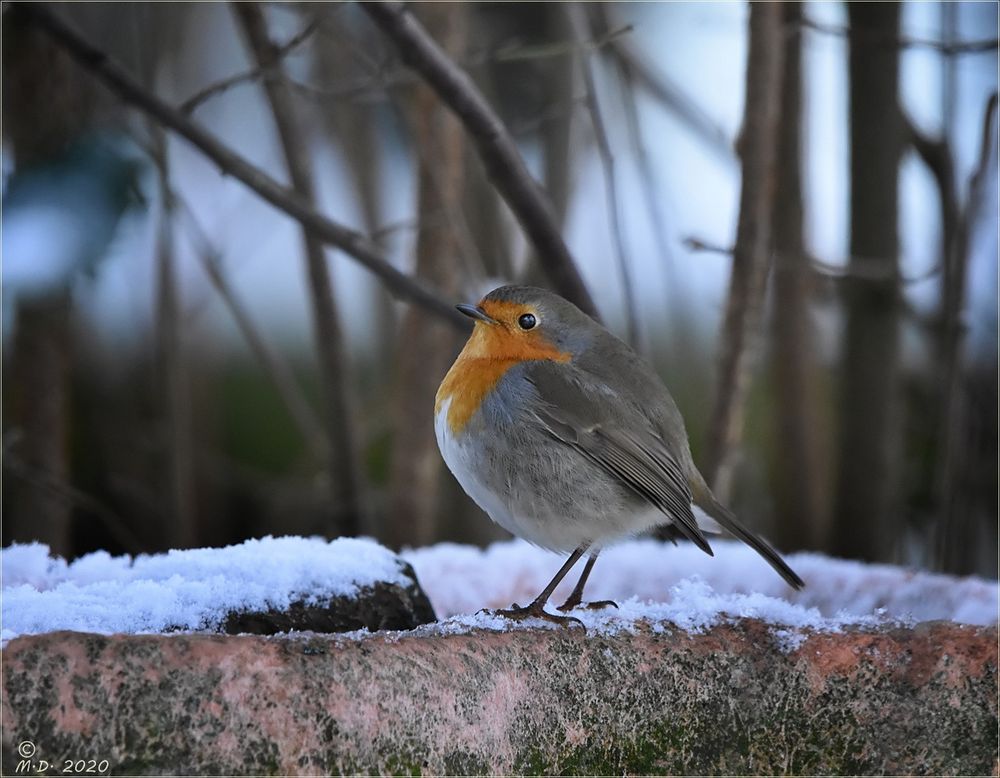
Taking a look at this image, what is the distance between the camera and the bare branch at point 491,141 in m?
2.34

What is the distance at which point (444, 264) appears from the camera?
371cm

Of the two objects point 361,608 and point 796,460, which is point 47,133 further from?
point 796,460

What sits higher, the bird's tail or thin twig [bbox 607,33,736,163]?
thin twig [bbox 607,33,736,163]

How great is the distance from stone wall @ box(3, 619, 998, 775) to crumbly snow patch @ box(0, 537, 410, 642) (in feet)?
0.87

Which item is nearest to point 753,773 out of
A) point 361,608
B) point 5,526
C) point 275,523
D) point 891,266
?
point 361,608

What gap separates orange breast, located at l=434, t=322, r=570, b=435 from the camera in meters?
2.27

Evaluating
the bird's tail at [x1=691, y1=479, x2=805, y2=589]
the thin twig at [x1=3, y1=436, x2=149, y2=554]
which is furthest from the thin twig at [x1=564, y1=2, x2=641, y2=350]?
the thin twig at [x1=3, y1=436, x2=149, y2=554]

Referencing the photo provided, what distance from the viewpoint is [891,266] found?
354cm

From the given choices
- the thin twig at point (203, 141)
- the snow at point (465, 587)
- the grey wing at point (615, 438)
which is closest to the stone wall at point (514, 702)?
the snow at point (465, 587)

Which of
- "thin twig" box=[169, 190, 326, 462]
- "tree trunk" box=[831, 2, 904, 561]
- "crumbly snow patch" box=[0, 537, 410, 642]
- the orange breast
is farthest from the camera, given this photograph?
"tree trunk" box=[831, 2, 904, 561]

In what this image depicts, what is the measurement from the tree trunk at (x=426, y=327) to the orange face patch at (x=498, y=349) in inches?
45.5

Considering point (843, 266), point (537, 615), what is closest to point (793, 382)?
point (843, 266)

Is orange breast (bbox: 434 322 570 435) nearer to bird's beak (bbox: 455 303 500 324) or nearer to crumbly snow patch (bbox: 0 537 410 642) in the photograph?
bird's beak (bbox: 455 303 500 324)

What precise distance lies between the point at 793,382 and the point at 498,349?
200 cm
